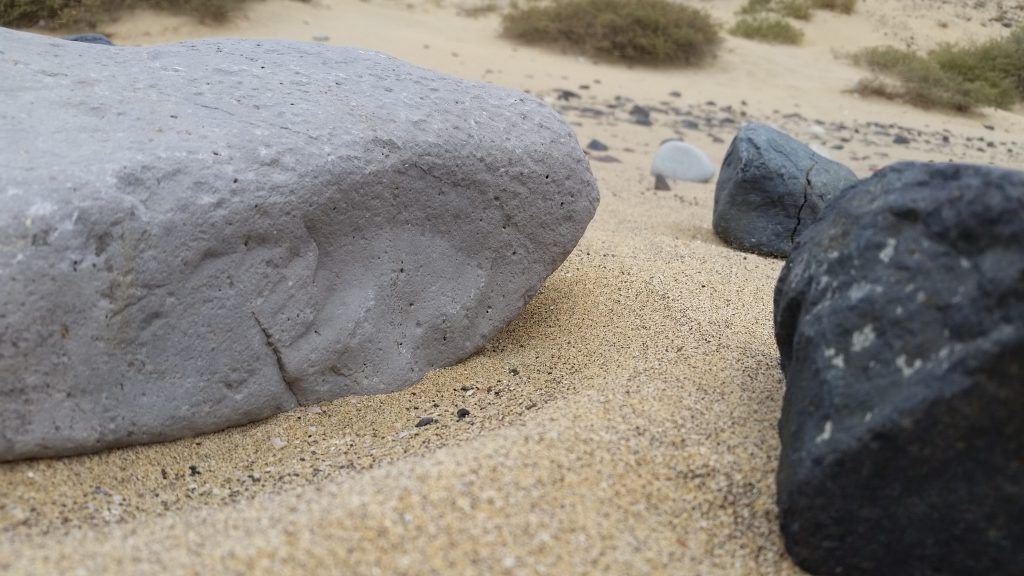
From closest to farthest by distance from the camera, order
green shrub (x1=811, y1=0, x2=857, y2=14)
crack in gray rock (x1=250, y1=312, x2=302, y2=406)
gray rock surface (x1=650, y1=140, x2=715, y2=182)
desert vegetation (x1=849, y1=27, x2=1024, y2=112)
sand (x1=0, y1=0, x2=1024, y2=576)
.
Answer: sand (x1=0, y1=0, x2=1024, y2=576) → crack in gray rock (x1=250, y1=312, x2=302, y2=406) → gray rock surface (x1=650, y1=140, x2=715, y2=182) → desert vegetation (x1=849, y1=27, x2=1024, y2=112) → green shrub (x1=811, y1=0, x2=857, y2=14)

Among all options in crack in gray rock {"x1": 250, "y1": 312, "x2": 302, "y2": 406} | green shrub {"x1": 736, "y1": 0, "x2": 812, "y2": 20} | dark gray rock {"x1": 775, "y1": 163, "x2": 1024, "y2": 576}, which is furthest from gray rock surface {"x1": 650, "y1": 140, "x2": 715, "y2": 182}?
green shrub {"x1": 736, "y1": 0, "x2": 812, "y2": 20}

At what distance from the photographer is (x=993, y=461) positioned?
1.45 meters

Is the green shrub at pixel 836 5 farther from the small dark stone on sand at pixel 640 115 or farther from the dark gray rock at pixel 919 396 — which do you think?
the dark gray rock at pixel 919 396

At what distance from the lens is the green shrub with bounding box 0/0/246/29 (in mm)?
7941

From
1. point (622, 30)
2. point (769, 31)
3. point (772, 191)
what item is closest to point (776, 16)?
point (769, 31)

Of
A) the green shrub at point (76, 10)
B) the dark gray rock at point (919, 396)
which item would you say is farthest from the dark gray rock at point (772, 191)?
the green shrub at point (76, 10)

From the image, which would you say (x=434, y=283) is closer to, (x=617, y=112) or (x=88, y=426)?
(x=88, y=426)

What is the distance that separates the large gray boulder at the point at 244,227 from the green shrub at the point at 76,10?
6.30 m

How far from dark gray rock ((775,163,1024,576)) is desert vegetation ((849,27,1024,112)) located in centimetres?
821

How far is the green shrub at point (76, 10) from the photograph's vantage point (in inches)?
313

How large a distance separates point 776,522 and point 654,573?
0.29 meters

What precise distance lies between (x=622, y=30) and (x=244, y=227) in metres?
8.28

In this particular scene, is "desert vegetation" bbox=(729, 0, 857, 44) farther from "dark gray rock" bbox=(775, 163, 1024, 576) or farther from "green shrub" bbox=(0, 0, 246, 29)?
"dark gray rock" bbox=(775, 163, 1024, 576)

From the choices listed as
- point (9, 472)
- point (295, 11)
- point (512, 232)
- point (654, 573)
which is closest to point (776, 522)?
point (654, 573)
